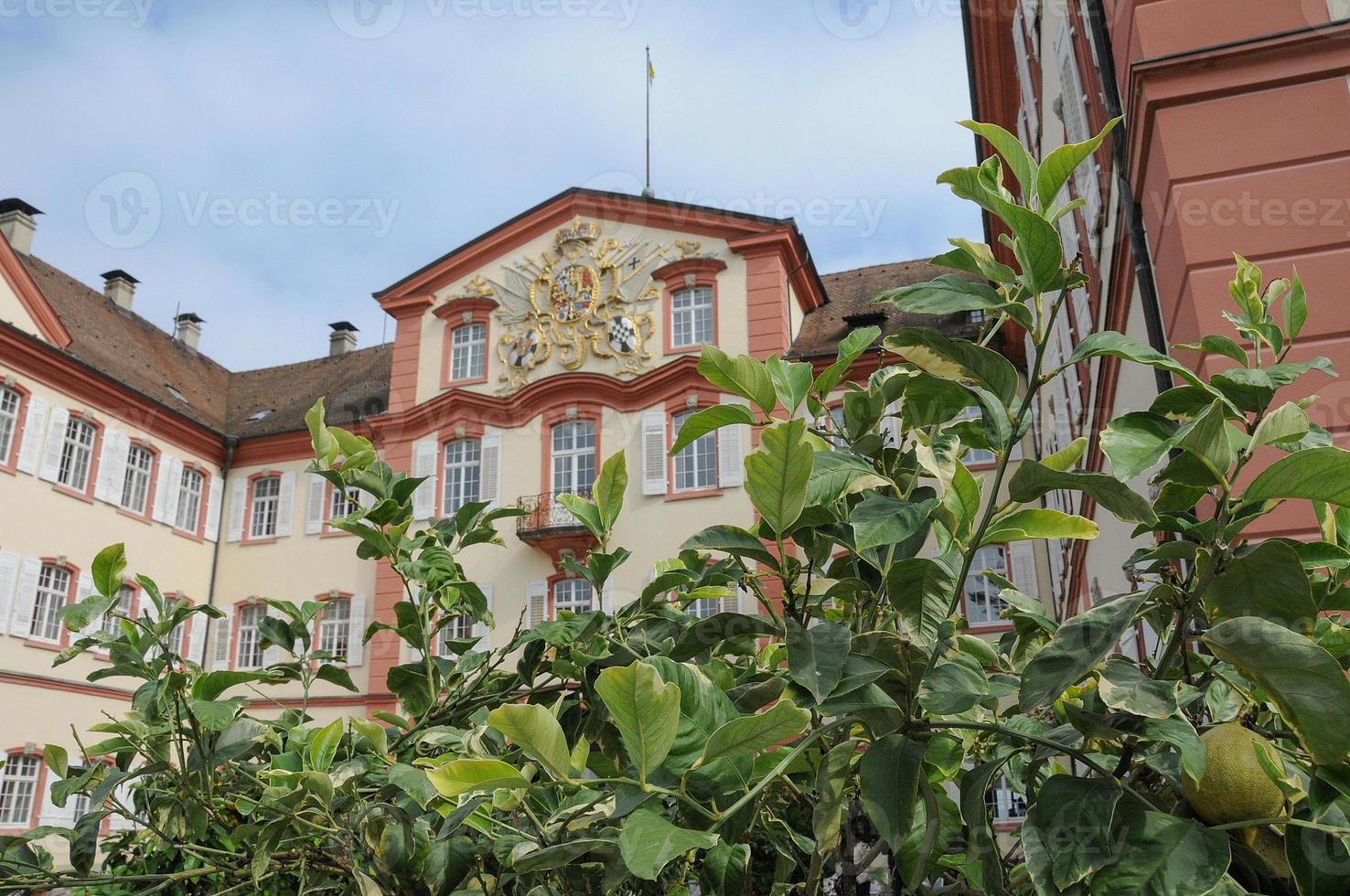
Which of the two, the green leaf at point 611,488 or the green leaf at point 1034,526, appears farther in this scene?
the green leaf at point 611,488

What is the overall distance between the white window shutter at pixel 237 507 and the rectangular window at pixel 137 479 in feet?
6.29

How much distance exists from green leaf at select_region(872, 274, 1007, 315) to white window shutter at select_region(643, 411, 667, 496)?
1784cm

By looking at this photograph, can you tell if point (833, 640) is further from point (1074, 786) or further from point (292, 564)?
point (292, 564)

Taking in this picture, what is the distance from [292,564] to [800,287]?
11624mm

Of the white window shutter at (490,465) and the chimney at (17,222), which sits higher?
the chimney at (17,222)

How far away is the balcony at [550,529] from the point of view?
19.4m

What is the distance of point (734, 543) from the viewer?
152 centimetres

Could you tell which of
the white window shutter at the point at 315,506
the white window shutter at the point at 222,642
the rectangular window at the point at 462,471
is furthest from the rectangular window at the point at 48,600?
the rectangular window at the point at 462,471

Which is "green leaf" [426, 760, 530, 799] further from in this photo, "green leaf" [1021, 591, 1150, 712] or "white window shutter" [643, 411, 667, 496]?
"white window shutter" [643, 411, 667, 496]

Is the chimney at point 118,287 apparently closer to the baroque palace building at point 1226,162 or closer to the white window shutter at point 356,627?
the white window shutter at point 356,627

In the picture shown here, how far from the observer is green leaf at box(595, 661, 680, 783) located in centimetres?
99

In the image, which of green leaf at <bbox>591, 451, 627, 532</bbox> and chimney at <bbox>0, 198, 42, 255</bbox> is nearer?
green leaf at <bbox>591, 451, 627, 532</bbox>

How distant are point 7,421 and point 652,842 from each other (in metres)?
21.4

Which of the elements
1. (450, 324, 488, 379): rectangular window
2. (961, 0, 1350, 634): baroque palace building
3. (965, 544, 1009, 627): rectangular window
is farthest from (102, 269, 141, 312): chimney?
(961, 0, 1350, 634): baroque palace building
